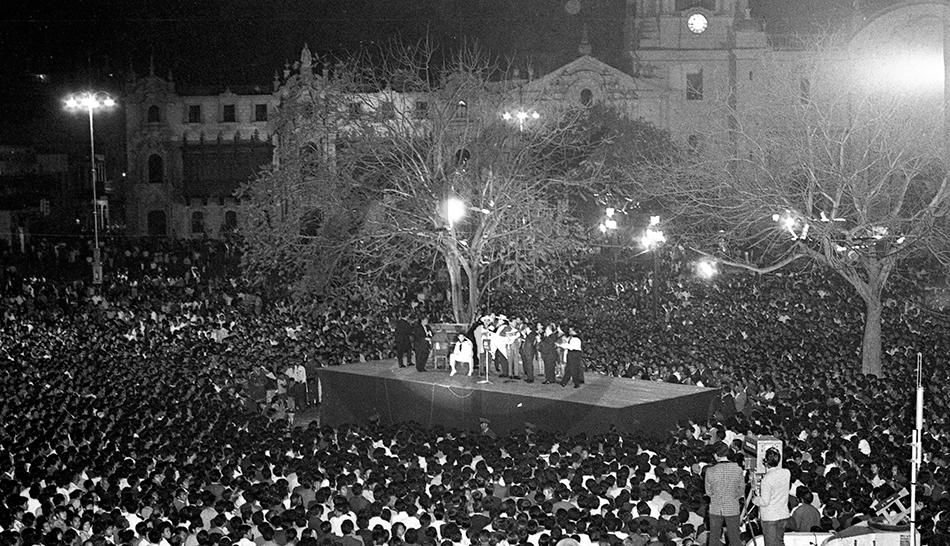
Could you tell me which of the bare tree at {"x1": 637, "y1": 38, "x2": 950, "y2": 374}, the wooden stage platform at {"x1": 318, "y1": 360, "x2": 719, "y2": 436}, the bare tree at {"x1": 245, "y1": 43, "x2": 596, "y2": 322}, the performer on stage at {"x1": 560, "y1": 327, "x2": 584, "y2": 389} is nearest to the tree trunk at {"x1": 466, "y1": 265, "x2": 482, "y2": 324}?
the bare tree at {"x1": 245, "y1": 43, "x2": 596, "y2": 322}

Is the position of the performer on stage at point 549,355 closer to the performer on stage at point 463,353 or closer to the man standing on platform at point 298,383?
the performer on stage at point 463,353

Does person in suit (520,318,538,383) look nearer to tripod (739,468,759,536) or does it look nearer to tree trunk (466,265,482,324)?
tree trunk (466,265,482,324)

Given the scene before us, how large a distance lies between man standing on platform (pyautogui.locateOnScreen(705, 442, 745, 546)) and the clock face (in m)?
53.1

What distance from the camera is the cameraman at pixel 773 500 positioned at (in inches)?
481

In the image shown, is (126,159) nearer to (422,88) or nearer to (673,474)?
(422,88)

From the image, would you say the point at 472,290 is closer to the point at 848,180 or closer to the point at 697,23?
the point at 848,180

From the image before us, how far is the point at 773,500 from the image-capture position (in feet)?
40.1

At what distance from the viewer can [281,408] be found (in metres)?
24.6

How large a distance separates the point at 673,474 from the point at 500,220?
50.0 ft

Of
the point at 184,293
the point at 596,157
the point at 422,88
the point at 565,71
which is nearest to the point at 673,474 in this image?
the point at 422,88

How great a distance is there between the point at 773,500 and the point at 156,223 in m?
64.4

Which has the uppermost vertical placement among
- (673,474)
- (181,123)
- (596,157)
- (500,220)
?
(181,123)

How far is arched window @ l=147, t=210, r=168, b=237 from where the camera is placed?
71.6 meters

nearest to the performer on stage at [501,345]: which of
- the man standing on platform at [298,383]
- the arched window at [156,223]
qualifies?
the man standing on platform at [298,383]
